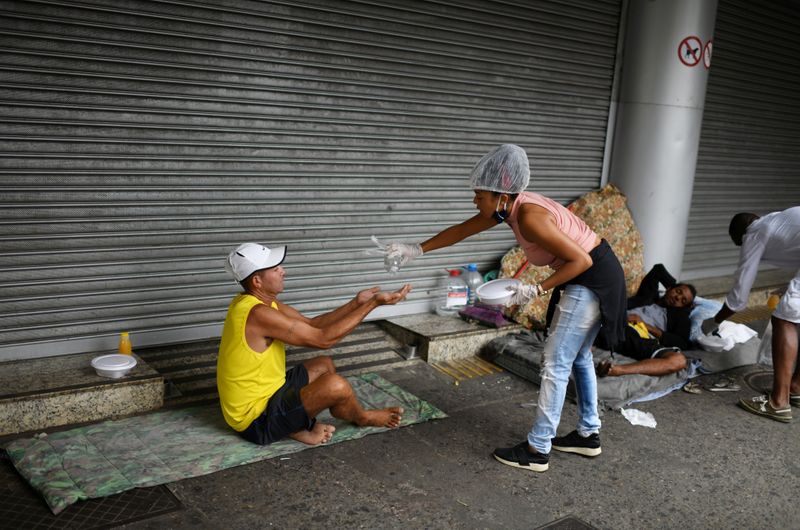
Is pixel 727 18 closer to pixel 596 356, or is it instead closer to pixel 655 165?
pixel 655 165

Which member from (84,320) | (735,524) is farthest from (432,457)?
(84,320)

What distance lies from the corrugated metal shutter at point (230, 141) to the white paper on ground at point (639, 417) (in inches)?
83.0

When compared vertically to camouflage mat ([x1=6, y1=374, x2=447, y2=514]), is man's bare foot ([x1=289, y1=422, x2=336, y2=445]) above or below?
above

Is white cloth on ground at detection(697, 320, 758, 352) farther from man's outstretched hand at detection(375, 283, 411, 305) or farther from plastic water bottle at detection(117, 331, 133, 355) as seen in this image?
plastic water bottle at detection(117, 331, 133, 355)

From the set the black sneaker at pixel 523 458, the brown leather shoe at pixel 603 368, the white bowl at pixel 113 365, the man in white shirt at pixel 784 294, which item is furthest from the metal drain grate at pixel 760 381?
the white bowl at pixel 113 365

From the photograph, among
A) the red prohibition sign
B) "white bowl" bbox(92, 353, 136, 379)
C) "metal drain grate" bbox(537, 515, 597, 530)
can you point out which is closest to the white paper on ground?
"metal drain grate" bbox(537, 515, 597, 530)

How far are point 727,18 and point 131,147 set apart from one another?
264 inches

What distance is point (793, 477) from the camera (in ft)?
13.8

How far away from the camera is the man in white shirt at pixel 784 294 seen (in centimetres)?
500

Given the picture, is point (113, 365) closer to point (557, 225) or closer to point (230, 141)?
point (230, 141)

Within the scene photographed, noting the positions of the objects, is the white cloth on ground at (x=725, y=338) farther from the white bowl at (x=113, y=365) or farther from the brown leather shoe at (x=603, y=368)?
the white bowl at (x=113, y=365)

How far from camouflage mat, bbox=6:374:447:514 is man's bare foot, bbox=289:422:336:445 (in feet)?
0.14

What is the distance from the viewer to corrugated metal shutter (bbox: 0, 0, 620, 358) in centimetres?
444

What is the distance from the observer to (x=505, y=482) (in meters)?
3.94
